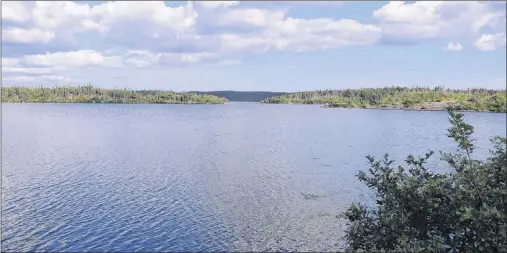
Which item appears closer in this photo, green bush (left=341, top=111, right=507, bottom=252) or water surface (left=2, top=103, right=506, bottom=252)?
green bush (left=341, top=111, right=507, bottom=252)

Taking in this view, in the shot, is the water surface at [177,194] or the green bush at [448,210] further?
the water surface at [177,194]

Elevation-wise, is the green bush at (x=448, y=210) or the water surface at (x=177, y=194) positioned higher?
the green bush at (x=448, y=210)

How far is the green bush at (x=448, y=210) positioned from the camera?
44.6 ft

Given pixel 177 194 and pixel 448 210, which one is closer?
pixel 448 210

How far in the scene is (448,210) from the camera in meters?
14.9

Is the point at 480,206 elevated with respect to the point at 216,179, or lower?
elevated

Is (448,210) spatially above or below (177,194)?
above

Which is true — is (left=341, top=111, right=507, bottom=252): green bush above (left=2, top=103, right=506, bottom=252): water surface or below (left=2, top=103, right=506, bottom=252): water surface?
above

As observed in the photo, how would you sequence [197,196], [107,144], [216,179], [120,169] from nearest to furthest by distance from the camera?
[197,196], [216,179], [120,169], [107,144]

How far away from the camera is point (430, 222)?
15.5 meters

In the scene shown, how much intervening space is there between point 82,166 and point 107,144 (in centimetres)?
2123

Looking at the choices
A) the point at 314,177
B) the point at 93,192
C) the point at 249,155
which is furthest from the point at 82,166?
the point at 314,177

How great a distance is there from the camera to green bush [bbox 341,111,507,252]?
13.6m

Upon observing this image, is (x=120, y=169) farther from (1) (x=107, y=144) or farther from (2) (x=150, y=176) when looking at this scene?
(1) (x=107, y=144)
